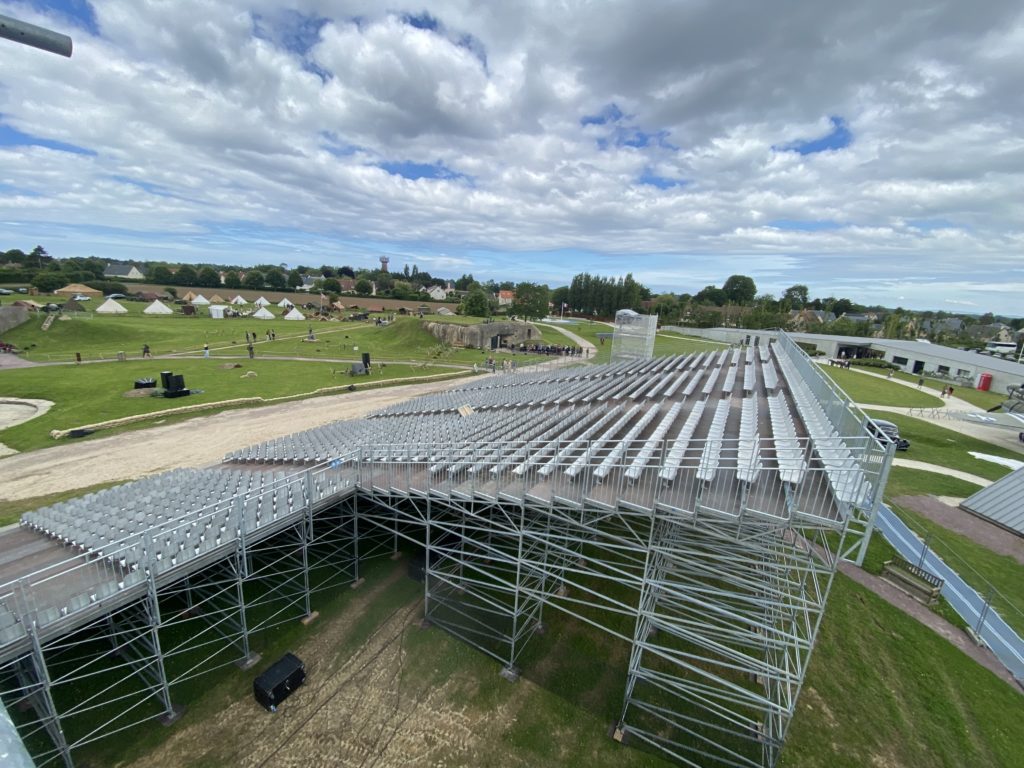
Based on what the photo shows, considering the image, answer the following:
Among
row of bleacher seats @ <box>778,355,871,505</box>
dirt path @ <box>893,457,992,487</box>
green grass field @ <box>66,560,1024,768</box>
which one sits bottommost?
green grass field @ <box>66,560,1024,768</box>

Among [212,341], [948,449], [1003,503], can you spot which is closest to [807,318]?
[948,449]

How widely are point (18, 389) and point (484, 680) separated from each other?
3700cm

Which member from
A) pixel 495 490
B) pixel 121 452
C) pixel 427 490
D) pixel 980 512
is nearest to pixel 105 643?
pixel 427 490

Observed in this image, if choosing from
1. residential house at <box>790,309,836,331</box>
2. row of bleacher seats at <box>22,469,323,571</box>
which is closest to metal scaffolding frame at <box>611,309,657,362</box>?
row of bleacher seats at <box>22,469,323,571</box>

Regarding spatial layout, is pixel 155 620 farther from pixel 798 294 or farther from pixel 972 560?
pixel 798 294

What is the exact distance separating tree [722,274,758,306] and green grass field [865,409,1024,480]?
101m

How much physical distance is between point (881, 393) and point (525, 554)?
43081mm

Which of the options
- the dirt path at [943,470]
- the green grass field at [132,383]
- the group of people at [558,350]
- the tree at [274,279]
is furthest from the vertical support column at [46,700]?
the tree at [274,279]

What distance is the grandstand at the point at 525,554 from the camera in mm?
6691

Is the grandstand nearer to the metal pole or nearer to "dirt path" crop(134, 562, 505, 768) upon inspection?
"dirt path" crop(134, 562, 505, 768)

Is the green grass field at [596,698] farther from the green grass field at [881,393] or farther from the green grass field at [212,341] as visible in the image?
the green grass field at [212,341]

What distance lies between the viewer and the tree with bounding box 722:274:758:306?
393ft

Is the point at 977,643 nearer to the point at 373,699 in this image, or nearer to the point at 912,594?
the point at 912,594

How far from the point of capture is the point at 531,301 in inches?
2982
